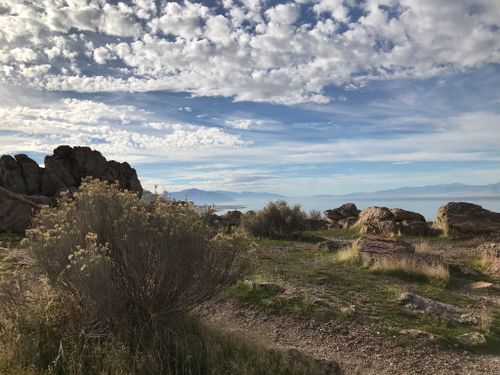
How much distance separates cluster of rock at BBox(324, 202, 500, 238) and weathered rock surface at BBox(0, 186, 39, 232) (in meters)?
15.6

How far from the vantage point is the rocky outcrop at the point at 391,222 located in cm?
2184

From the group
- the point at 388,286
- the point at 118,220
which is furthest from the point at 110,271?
the point at 388,286

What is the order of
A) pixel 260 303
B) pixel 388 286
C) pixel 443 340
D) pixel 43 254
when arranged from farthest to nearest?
pixel 388 286, pixel 260 303, pixel 443 340, pixel 43 254

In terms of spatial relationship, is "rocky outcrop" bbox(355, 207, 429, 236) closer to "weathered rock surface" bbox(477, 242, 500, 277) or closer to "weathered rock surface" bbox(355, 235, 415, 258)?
"weathered rock surface" bbox(477, 242, 500, 277)

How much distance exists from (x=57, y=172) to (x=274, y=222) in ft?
54.6

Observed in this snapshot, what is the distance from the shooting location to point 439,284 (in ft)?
37.7

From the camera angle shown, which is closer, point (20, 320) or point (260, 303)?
point (20, 320)

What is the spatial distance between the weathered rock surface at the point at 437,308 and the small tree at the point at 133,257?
4.32m

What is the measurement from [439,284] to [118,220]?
8.39 metres

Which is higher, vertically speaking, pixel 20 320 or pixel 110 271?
pixel 110 271

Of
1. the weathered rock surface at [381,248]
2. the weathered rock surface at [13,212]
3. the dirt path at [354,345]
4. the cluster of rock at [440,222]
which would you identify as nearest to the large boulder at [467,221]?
the cluster of rock at [440,222]

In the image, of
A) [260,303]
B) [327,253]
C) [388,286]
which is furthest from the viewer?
[327,253]

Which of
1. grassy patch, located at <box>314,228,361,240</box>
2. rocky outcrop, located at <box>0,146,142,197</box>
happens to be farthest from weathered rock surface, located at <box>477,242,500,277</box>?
rocky outcrop, located at <box>0,146,142,197</box>

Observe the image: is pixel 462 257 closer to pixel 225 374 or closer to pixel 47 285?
pixel 225 374
